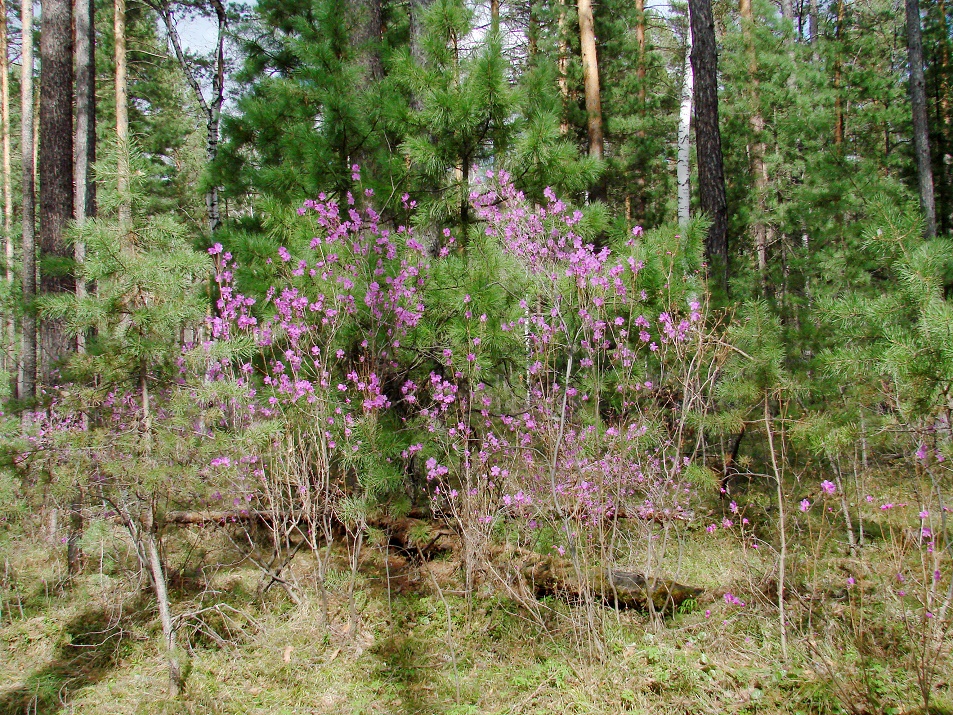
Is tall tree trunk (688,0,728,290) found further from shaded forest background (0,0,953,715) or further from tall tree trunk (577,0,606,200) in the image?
tall tree trunk (577,0,606,200)

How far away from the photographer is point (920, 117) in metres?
7.96

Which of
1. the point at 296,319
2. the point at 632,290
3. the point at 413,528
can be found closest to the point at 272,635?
the point at 413,528

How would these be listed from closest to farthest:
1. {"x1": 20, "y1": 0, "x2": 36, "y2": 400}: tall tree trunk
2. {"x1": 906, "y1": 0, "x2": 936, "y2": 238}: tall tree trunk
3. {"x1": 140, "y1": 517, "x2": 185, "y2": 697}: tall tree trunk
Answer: {"x1": 140, "y1": 517, "x2": 185, "y2": 697}: tall tree trunk → {"x1": 20, "y1": 0, "x2": 36, "y2": 400}: tall tree trunk → {"x1": 906, "y1": 0, "x2": 936, "y2": 238}: tall tree trunk

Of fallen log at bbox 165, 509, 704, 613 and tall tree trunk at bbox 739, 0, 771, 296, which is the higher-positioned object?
tall tree trunk at bbox 739, 0, 771, 296

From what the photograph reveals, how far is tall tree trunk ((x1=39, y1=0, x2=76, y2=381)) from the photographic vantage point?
5191mm

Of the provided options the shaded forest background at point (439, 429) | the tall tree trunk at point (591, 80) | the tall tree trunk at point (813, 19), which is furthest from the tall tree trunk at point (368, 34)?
the tall tree trunk at point (813, 19)

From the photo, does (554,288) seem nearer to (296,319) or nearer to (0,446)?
(296,319)

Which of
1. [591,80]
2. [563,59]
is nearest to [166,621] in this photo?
[591,80]

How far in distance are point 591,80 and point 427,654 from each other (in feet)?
32.7

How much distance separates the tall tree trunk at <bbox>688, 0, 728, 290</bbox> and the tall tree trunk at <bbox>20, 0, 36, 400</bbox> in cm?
571

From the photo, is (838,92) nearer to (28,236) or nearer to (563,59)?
(563,59)

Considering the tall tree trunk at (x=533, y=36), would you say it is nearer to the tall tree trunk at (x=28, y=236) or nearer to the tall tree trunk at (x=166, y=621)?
the tall tree trunk at (x=28, y=236)

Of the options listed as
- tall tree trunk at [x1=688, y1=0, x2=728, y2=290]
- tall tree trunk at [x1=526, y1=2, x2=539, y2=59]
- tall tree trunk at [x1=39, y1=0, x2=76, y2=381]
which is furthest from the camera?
tall tree trunk at [x1=526, y1=2, x2=539, y2=59]

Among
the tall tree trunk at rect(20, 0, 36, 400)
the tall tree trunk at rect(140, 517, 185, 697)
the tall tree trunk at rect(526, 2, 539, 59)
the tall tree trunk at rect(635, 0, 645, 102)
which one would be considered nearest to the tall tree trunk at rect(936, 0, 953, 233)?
the tall tree trunk at rect(635, 0, 645, 102)
